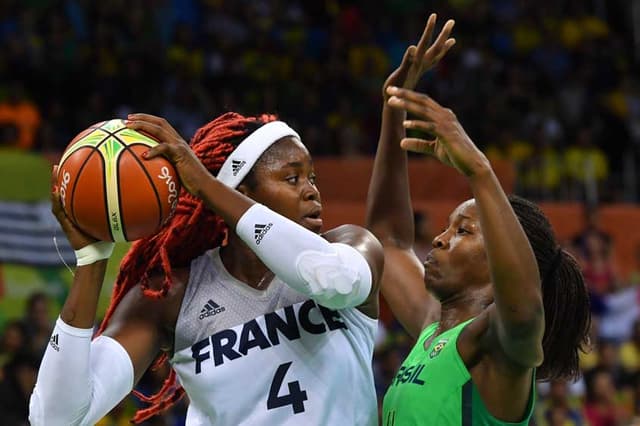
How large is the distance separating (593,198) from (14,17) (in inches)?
242

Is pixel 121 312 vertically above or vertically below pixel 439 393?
above

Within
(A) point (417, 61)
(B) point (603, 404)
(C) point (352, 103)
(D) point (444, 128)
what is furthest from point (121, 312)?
(C) point (352, 103)

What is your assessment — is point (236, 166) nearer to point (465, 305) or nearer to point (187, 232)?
point (187, 232)

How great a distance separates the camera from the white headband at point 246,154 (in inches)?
136

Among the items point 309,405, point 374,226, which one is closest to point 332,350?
point 309,405

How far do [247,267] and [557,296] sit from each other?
3.06ft

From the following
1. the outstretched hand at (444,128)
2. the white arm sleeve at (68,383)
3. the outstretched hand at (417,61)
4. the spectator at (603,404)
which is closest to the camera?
the outstretched hand at (444,128)

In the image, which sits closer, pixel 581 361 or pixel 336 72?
pixel 581 361

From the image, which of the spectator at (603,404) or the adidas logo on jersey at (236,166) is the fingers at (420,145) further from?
the spectator at (603,404)

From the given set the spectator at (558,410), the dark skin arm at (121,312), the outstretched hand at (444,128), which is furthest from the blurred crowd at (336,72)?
the outstretched hand at (444,128)

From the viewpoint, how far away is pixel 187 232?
11.7 feet

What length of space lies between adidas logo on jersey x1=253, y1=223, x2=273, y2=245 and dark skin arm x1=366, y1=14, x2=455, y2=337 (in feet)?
3.00

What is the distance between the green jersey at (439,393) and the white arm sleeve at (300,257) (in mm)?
397

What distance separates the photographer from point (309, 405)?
3.39 m
